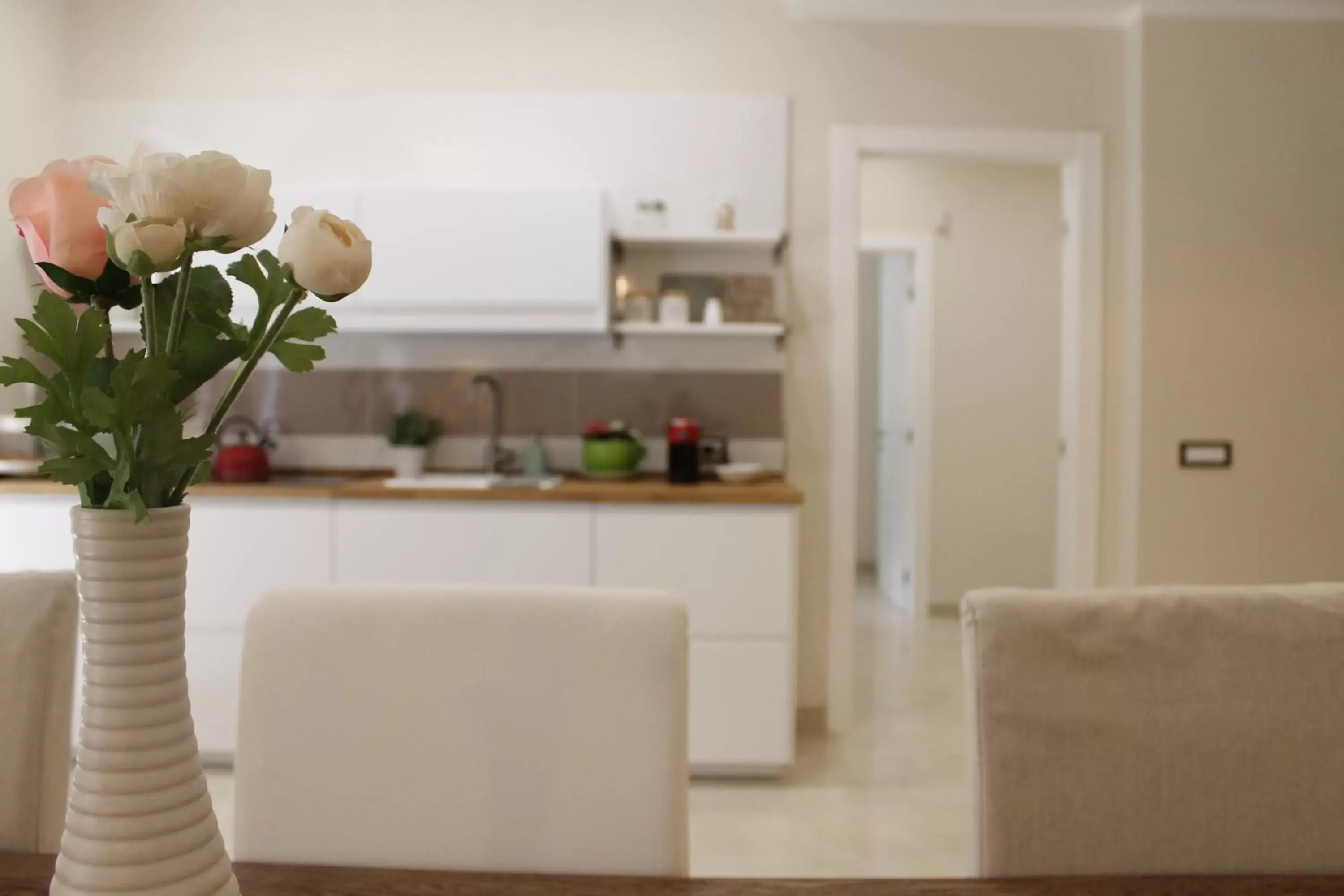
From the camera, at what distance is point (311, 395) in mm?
3750

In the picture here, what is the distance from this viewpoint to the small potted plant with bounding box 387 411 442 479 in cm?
358

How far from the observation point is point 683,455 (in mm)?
3324

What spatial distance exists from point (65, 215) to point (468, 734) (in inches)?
26.7

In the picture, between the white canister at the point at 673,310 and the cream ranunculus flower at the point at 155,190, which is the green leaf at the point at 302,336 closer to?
the cream ranunculus flower at the point at 155,190

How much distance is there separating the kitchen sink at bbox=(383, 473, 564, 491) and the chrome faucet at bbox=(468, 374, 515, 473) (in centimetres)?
4

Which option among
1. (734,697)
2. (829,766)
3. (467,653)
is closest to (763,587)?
(734,697)

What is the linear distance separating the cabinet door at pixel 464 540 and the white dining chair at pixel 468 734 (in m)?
1.97

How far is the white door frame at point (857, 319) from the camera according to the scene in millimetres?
3643

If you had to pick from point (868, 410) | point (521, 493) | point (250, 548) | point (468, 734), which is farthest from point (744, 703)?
point (868, 410)

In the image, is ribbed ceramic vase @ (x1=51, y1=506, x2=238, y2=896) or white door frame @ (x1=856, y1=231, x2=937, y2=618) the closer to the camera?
ribbed ceramic vase @ (x1=51, y1=506, x2=238, y2=896)

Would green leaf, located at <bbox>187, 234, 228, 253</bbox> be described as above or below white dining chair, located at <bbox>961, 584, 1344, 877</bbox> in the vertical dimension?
above

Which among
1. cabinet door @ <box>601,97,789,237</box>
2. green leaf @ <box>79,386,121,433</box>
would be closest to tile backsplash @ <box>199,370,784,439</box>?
cabinet door @ <box>601,97,789,237</box>

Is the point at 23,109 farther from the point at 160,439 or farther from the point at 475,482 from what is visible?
the point at 160,439

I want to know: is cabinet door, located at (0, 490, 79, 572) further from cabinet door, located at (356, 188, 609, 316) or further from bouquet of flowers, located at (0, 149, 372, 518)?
bouquet of flowers, located at (0, 149, 372, 518)
